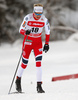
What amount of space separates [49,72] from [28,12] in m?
8.57

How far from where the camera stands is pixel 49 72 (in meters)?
9.02

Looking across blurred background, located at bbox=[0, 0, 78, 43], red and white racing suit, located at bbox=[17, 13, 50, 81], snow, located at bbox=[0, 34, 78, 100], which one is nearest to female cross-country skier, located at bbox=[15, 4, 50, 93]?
red and white racing suit, located at bbox=[17, 13, 50, 81]

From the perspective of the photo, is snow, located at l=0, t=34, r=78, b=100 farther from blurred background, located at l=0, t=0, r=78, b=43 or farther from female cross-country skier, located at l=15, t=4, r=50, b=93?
blurred background, located at l=0, t=0, r=78, b=43

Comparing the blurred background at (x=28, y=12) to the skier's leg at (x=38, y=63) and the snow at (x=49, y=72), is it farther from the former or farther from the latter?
the skier's leg at (x=38, y=63)

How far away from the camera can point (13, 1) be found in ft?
55.3

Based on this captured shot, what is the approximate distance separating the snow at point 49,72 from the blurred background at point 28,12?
973 mm

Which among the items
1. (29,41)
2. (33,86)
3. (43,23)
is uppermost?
(43,23)

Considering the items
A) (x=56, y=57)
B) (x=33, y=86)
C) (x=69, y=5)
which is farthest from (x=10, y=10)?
(x=33, y=86)

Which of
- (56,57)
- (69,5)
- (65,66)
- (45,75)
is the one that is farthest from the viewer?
(69,5)

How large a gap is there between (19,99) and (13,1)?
1303 centimetres

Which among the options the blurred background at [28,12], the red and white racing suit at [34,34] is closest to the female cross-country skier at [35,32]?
the red and white racing suit at [34,34]

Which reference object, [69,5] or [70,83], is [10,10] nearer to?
[69,5]

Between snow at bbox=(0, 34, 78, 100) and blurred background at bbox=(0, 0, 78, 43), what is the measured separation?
973mm

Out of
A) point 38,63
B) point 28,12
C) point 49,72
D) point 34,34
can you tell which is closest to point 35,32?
point 34,34
